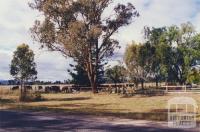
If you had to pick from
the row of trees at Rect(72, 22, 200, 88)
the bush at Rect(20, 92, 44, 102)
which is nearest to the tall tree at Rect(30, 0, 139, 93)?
the bush at Rect(20, 92, 44, 102)

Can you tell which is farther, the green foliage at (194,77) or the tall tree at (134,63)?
the tall tree at (134,63)

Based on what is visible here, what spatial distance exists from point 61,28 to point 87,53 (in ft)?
15.1

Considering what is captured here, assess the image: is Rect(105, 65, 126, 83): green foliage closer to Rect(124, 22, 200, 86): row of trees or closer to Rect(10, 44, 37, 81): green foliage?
Rect(124, 22, 200, 86): row of trees

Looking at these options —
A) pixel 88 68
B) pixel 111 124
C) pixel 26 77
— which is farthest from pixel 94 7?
pixel 111 124

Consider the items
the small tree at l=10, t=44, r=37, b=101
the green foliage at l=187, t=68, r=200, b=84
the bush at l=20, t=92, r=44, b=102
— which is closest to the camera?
the bush at l=20, t=92, r=44, b=102

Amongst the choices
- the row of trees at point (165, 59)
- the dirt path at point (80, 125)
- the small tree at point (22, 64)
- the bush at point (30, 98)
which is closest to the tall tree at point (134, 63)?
the row of trees at point (165, 59)

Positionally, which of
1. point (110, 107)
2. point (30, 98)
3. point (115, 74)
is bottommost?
point (110, 107)

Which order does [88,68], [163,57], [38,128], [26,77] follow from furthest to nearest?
[163,57] < [26,77] < [88,68] < [38,128]

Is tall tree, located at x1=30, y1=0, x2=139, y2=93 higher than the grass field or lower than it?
higher

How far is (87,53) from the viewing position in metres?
59.7

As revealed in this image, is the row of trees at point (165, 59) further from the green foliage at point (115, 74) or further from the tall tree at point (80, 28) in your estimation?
the tall tree at point (80, 28)

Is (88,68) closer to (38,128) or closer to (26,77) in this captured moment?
(26,77)

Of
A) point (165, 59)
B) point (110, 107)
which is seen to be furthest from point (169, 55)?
point (110, 107)

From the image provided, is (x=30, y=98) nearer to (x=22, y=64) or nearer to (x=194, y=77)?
(x=22, y=64)
